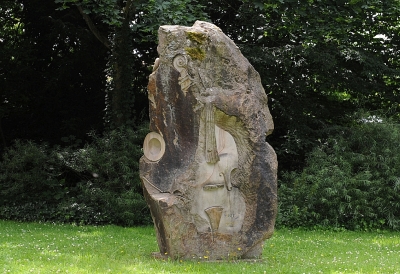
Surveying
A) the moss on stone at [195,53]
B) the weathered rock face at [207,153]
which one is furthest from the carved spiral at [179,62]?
the moss on stone at [195,53]

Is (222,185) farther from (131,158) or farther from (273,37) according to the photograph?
(273,37)

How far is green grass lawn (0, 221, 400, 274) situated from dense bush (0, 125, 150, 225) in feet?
2.37

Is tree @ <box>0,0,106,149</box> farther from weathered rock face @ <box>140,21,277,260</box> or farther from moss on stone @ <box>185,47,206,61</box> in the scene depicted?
moss on stone @ <box>185,47,206,61</box>

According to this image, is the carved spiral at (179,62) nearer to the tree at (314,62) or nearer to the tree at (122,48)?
the tree at (122,48)

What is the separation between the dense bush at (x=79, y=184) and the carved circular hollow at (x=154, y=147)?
17.0ft

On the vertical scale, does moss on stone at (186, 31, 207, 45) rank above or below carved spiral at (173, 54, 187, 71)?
above

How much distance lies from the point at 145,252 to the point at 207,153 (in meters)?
2.15

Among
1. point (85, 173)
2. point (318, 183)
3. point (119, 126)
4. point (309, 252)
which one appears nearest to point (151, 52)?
point (119, 126)

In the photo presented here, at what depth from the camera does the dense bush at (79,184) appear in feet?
45.0

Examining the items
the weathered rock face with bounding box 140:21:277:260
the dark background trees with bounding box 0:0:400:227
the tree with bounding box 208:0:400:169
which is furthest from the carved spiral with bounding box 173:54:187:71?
the tree with bounding box 208:0:400:169

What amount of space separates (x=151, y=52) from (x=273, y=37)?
3.56 m

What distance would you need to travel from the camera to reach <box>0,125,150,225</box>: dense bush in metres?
13.7

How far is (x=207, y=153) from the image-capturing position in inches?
319

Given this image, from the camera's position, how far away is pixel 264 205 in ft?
26.9
